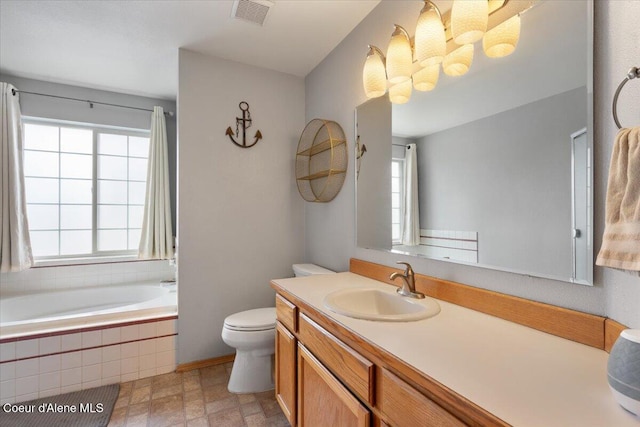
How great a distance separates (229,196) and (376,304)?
1.56 m

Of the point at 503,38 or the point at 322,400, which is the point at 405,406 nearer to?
the point at 322,400

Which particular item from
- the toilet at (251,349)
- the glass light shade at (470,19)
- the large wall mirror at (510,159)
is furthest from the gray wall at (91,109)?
the glass light shade at (470,19)

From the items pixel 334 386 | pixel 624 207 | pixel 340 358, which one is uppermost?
pixel 624 207

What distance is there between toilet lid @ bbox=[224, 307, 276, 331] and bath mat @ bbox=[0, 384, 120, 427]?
0.83 m

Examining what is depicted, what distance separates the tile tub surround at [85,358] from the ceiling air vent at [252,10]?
2.19 metres

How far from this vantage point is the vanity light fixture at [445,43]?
108 cm

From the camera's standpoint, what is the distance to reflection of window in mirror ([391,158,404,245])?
5.22ft

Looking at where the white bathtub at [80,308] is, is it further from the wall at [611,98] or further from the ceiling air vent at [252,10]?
the wall at [611,98]

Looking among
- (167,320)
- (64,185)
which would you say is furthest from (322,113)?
(64,185)

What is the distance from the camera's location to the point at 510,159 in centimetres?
109

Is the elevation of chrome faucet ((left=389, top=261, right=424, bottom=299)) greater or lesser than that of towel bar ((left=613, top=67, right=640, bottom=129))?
lesser

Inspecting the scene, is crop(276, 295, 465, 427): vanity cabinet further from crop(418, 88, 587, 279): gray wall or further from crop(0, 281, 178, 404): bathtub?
crop(0, 281, 178, 404): bathtub

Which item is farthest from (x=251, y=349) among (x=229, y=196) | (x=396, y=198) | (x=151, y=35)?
(x=151, y=35)

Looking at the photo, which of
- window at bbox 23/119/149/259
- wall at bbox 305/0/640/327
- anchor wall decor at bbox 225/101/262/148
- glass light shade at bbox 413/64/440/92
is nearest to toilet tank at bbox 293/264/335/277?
wall at bbox 305/0/640/327
